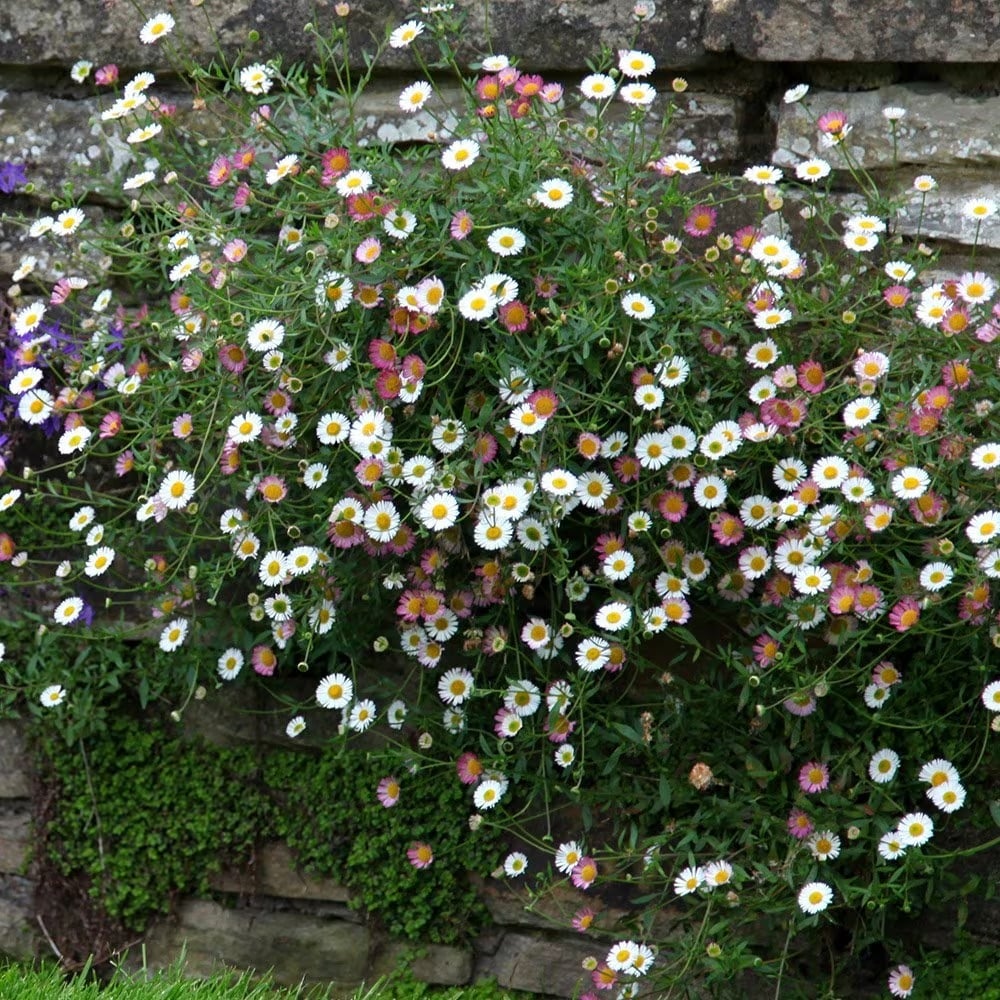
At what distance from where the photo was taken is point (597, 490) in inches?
106

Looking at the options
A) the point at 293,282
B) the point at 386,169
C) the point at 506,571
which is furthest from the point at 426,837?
the point at 386,169

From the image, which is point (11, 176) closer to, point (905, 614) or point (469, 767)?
point (469, 767)

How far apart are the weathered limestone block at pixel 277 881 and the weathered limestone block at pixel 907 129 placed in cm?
176

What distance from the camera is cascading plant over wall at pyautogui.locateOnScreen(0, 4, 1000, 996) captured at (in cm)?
259

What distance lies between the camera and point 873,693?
2.60m

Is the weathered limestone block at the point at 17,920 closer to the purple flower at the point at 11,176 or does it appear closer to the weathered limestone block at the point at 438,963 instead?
the weathered limestone block at the point at 438,963

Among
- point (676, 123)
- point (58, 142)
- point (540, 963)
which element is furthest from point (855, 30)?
point (540, 963)

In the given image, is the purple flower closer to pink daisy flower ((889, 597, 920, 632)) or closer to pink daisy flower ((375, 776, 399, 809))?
pink daisy flower ((375, 776, 399, 809))

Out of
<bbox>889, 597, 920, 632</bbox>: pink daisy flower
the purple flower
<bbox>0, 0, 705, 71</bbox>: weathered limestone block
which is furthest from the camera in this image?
the purple flower

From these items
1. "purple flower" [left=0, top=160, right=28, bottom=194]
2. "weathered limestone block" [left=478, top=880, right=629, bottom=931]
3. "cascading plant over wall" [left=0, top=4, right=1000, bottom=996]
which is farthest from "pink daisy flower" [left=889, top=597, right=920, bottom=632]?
"purple flower" [left=0, top=160, right=28, bottom=194]

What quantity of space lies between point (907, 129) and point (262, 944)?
6.97 ft

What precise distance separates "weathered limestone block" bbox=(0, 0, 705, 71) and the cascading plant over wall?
0.09 metres

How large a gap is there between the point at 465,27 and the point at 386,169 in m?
0.45

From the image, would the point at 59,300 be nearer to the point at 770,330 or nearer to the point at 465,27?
the point at 465,27
